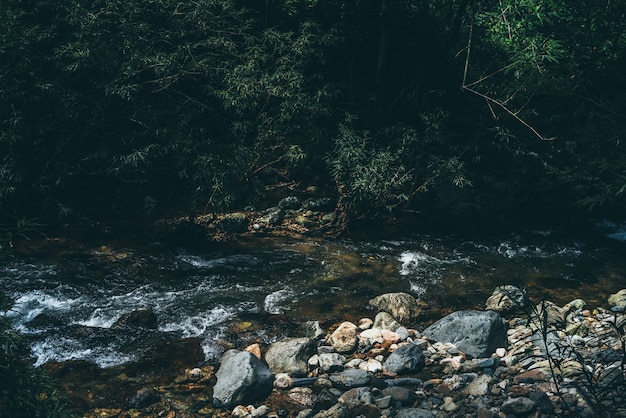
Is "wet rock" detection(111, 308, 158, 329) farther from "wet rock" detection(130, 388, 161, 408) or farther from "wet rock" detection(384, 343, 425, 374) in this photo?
"wet rock" detection(384, 343, 425, 374)

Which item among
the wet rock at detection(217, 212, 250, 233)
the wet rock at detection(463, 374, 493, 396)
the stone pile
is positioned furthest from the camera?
the wet rock at detection(217, 212, 250, 233)

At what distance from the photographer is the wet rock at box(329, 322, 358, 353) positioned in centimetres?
581

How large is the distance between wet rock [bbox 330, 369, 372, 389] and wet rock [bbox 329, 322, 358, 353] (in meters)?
0.42

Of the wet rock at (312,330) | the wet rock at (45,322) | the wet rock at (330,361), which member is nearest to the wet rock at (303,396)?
the wet rock at (330,361)

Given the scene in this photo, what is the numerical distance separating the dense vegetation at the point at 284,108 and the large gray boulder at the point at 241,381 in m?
3.43

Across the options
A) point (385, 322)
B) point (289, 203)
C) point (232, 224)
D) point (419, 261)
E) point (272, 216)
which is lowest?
point (385, 322)

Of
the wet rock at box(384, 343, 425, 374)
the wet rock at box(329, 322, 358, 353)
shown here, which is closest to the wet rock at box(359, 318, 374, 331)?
the wet rock at box(329, 322, 358, 353)

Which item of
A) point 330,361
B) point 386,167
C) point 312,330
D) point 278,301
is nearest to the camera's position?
point 330,361

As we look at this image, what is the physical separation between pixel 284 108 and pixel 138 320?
400 centimetres

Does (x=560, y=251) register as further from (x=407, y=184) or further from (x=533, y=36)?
(x=533, y=36)

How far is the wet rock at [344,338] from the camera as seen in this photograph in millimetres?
5812

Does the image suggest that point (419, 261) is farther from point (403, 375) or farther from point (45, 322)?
point (45, 322)

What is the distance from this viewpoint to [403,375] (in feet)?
17.6

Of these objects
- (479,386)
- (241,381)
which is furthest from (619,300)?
(241,381)
